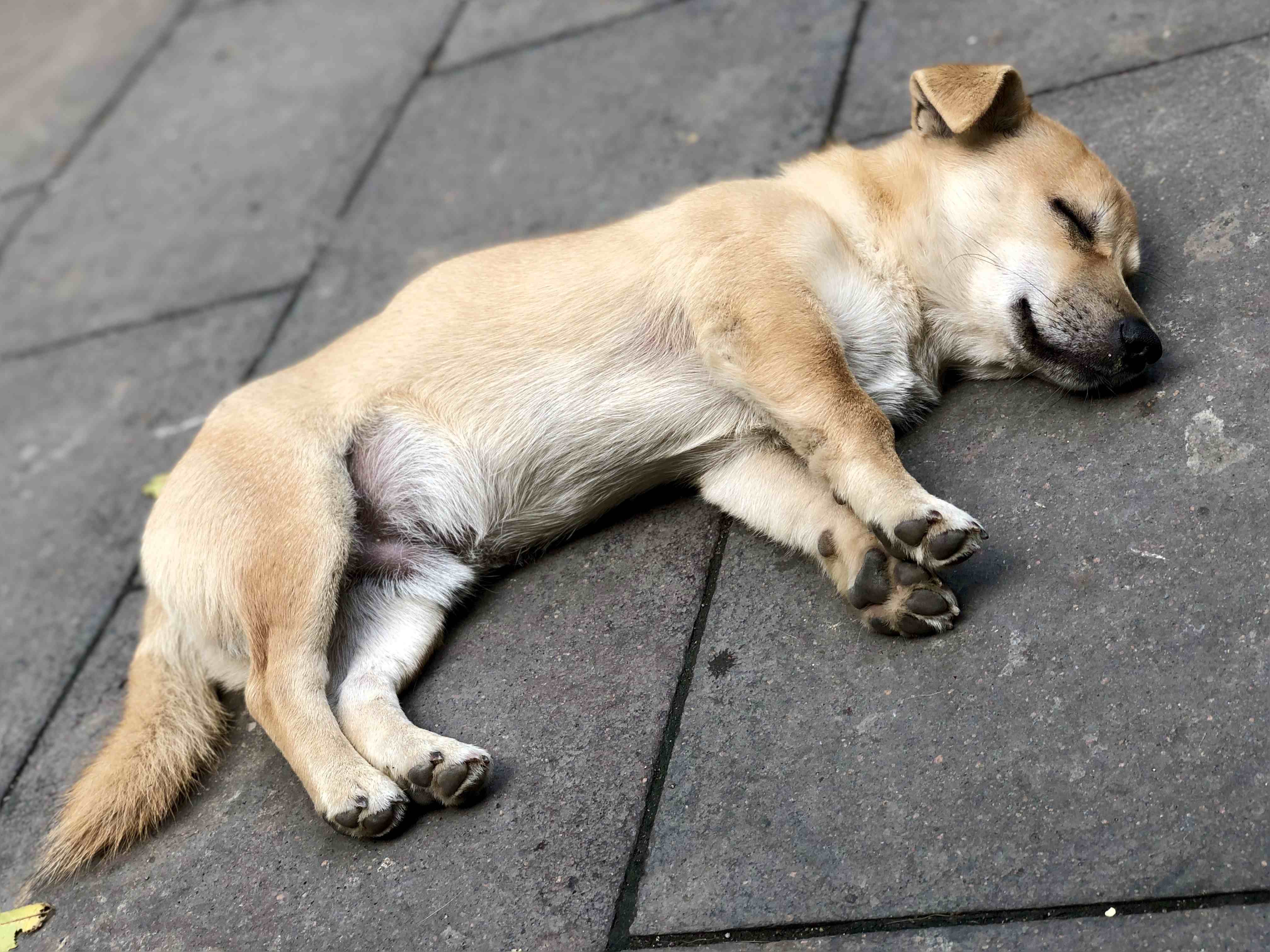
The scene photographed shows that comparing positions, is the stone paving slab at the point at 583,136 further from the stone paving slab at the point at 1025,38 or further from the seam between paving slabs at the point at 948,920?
the seam between paving slabs at the point at 948,920

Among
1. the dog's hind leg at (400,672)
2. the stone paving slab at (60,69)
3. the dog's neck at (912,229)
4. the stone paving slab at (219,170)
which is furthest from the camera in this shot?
the stone paving slab at (60,69)

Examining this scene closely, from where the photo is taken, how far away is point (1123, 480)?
3.04 m

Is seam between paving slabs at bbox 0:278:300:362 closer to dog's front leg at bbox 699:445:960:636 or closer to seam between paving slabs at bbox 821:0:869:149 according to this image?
seam between paving slabs at bbox 821:0:869:149

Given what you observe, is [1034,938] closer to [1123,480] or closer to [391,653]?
[1123,480]

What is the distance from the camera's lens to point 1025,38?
193 inches

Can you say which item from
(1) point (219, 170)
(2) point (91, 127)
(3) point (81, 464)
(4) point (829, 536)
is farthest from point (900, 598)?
(2) point (91, 127)

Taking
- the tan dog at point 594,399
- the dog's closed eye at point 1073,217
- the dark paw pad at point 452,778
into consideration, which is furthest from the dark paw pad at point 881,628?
the dog's closed eye at point 1073,217

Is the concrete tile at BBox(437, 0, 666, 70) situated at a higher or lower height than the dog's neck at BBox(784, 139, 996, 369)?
lower

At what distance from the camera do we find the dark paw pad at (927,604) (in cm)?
285

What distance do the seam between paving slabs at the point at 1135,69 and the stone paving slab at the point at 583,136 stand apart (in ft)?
2.40

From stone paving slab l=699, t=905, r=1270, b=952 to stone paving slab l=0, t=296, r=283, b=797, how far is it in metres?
3.07

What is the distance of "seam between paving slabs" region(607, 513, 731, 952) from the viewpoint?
2.58 meters

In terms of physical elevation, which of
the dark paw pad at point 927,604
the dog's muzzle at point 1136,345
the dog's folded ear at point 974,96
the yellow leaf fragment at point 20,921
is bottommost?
the yellow leaf fragment at point 20,921

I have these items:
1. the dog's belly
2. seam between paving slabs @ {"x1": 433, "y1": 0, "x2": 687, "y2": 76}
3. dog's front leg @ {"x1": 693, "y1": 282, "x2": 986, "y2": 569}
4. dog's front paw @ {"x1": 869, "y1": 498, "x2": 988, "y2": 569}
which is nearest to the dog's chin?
dog's front leg @ {"x1": 693, "y1": 282, "x2": 986, "y2": 569}
